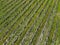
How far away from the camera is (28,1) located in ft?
54.5

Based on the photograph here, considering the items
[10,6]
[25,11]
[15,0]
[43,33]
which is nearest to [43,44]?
[43,33]

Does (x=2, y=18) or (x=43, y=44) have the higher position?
(x=2, y=18)

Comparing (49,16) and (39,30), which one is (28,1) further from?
(39,30)

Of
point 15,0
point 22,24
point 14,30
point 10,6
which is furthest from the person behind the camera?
point 15,0

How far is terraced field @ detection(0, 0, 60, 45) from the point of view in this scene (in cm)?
934

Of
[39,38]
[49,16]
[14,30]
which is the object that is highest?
[14,30]

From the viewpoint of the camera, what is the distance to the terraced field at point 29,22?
30.6 feet

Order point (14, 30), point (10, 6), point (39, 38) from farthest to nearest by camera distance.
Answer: point (10, 6), point (14, 30), point (39, 38)

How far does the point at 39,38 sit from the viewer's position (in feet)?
31.3

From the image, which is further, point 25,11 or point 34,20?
point 25,11

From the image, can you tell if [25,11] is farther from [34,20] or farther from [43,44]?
[43,44]

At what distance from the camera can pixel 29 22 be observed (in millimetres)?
11641

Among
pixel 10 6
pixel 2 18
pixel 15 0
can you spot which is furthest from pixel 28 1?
pixel 2 18

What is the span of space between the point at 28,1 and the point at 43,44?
844cm
